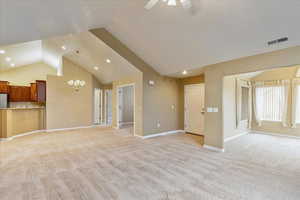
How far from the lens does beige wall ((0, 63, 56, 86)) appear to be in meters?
7.86

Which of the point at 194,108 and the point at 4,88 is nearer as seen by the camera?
the point at 194,108

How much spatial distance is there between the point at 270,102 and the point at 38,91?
9650 millimetres

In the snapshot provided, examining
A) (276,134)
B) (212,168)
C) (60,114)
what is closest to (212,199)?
(212,168)

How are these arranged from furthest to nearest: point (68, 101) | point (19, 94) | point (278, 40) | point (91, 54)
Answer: point (68, 101) → point (19, 94) → point (91, 54) → point (278, 40)

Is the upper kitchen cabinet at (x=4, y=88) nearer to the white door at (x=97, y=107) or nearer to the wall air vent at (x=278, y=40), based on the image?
the white door at (x=97, y=107)

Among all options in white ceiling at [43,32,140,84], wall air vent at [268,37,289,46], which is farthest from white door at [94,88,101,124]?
wall air vent at [268,37,289,46]

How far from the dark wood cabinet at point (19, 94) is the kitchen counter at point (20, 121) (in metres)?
1.16

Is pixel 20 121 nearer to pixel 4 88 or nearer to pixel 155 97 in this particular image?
pixel 4 88

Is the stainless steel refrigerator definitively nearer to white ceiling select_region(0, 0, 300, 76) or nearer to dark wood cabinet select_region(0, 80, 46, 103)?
dark wood cabinet select_region(0, 80, 46, 103)

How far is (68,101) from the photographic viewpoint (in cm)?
684

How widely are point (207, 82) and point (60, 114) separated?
6.43 meters

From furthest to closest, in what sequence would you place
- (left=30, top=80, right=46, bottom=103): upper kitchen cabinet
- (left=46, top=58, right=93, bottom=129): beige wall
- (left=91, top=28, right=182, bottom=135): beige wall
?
(left=46, top=58, right=93, bottom=129): beige wall → (left=30, top=80, right=46, bottom=103): upper kitchen cabinet → (left=91, top=28, right=182, bottom=135): beige wall

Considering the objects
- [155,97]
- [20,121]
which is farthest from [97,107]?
[155,97]

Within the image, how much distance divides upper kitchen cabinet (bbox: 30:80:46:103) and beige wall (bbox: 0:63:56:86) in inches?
112
